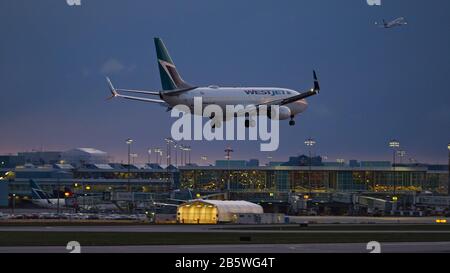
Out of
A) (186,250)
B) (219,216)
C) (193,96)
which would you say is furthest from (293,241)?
(219,216)

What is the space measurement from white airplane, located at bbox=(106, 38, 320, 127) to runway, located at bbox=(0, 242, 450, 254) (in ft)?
148

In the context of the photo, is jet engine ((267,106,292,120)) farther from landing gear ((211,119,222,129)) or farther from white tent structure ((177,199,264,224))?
white tent structure ((177,199,264,224))

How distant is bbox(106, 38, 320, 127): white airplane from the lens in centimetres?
12962

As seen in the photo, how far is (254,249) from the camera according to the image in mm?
80062

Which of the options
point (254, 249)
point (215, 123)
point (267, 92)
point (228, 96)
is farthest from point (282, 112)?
point (254, 249)

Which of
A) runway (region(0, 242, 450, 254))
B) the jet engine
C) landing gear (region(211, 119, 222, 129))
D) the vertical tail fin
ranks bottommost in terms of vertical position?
runway (region(0, 242, 450, 254))

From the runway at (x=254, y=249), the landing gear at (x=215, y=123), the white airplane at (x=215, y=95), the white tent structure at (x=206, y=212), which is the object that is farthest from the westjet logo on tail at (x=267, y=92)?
the runway at (x=254, y=249)

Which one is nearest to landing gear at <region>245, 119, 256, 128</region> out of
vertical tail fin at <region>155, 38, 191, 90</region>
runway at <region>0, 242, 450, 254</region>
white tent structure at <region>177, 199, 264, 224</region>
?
vertical tail fin at <region>155, 38, 191, 90</region>

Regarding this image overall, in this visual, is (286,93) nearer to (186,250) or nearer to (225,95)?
(225,95)

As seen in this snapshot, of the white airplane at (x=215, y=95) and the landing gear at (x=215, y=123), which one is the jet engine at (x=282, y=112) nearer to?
the white airplane at (x=215, y=95)

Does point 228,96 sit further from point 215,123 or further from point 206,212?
point 206,212

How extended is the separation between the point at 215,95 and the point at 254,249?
180 feet
